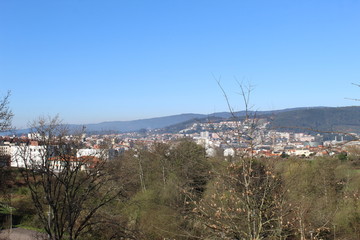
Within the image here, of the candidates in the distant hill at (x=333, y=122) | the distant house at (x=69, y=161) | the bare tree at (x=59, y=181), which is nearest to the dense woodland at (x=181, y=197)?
the bare tree at (x=59, y=181)

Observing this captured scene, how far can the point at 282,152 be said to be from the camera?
15.0 ft

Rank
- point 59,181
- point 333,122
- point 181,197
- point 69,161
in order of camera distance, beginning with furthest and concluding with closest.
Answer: point 181,197 → point 333,122 → point 59,181 → point 69,161

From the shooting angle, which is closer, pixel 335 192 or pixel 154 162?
pixel 335 192

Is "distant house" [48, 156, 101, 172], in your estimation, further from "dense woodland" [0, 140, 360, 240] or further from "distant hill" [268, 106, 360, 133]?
"distant hill" [268, 106, 360, 133]

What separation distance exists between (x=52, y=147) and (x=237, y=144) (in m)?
6.18

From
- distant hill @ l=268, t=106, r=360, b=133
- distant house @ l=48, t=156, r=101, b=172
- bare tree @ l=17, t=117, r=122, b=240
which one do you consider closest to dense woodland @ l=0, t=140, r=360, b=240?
bare tree @ l=17, t=117, r=122, b=240

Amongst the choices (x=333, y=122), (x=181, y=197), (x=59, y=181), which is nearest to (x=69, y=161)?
(x=59, y=181)

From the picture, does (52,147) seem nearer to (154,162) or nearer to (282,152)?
(282,152)

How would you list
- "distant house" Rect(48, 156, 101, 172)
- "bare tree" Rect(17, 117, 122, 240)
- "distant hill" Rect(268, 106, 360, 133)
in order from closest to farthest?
"distant hill" Rect(268, 106, 360, 133) < "bare tree" Rect(17, 117, 122, 240) < "distant house" Rect(48, 156, 101, 172)

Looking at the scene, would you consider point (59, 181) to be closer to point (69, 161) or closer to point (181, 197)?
point (69, 161)

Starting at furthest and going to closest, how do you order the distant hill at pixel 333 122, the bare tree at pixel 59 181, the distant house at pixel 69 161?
the distant house at pixel 69 161
the bare tree at pixel 59 181
the distant hill at pixel 333 122

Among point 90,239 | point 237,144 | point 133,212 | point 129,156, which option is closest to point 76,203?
point 237,144

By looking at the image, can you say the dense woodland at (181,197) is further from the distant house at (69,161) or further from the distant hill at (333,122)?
the distant house at (69,161)

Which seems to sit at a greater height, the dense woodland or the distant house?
the distant house
